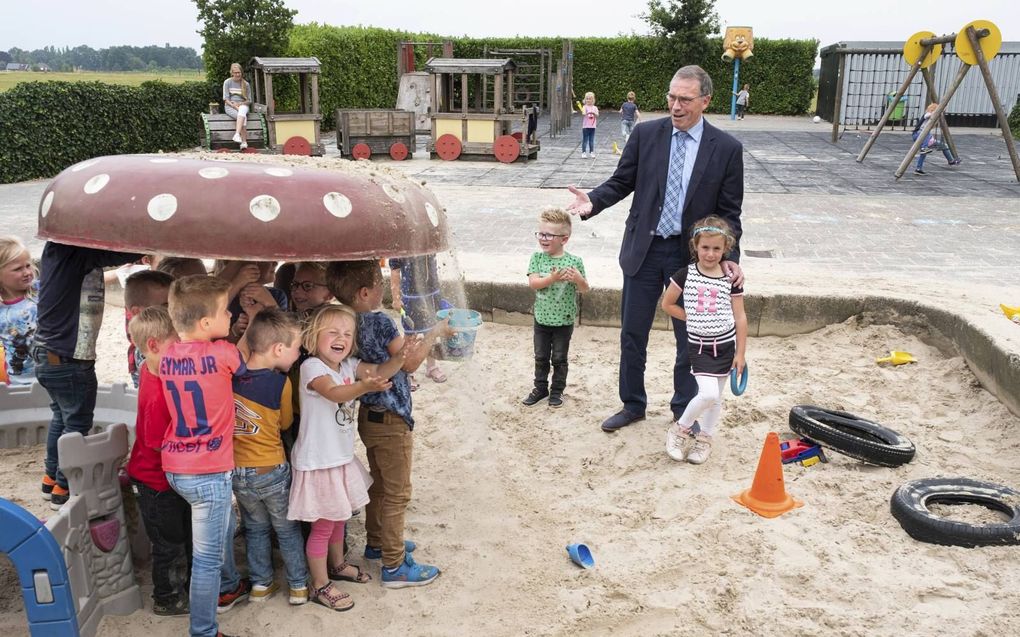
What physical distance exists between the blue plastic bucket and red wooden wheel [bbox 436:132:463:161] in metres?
13.4

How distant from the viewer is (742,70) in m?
35.1

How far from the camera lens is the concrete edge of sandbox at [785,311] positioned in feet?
20.0

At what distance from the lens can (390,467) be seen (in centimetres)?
351

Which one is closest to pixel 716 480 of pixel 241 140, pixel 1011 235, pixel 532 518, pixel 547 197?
pixel 532 518

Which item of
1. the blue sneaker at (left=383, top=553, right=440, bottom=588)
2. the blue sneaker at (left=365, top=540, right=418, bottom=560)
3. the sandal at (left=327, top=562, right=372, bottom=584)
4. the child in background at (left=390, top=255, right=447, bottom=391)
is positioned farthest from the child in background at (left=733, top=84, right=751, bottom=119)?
the sandal at (left=327, top=562, right=372, bottom=584)

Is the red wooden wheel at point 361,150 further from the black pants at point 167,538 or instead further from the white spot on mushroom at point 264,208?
the white spot on mushroom at point 264,208

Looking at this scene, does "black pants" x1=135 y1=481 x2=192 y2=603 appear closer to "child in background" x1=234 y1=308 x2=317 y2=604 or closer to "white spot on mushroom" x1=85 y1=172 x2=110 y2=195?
"child in background" x1=234 y1=308 x2=317 y2=604

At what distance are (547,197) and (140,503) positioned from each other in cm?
1064

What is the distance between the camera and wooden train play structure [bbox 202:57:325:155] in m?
17.8

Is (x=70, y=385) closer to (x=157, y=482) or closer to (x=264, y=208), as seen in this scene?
(x=157, y=482)

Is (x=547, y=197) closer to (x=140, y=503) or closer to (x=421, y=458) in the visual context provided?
(x=421, y=458)

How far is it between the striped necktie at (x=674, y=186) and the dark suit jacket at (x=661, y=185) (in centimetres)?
3

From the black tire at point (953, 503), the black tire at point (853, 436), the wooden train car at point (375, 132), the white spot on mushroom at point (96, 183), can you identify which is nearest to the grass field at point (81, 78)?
the wooden train car at point (375, 132)

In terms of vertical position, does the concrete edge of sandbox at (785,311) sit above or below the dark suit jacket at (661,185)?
below
